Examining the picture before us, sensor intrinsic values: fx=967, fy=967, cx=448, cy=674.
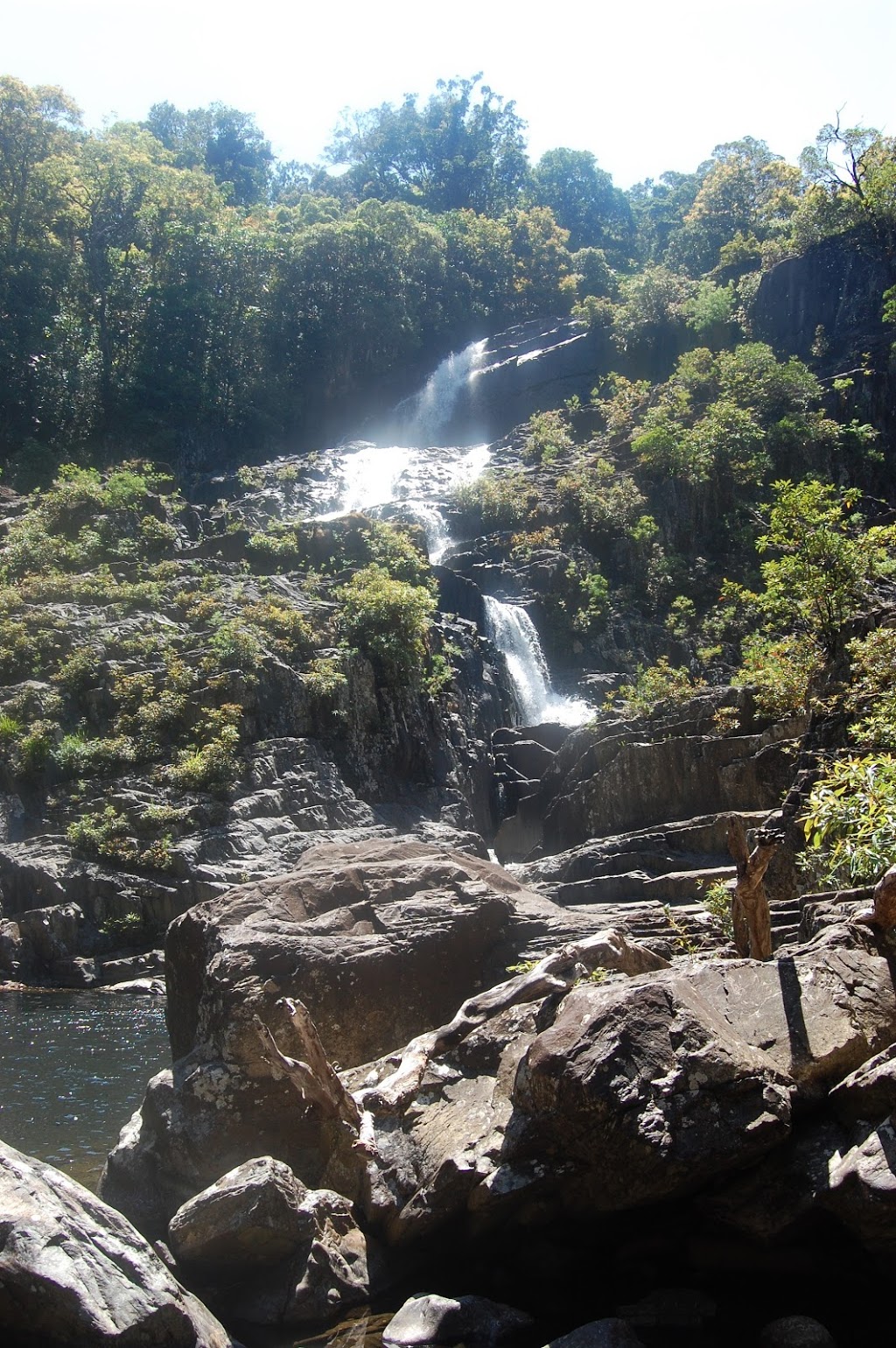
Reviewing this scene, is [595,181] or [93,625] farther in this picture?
[595,181]

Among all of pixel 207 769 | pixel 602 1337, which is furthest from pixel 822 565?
pixel 602 1337

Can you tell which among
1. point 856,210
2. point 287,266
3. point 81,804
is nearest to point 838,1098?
point 81,804

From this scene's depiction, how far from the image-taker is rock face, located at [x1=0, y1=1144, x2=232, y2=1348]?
668 centimetres

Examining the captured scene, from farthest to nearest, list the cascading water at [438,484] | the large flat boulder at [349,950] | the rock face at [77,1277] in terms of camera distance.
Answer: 1. the cascading water at [438,484]
2. the large flat boulder at [349,950]
3. the rock face at [77,1277]

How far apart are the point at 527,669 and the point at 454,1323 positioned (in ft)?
96.8

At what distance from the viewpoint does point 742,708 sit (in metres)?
23.3

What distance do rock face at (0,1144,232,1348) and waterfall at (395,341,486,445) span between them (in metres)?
49.0

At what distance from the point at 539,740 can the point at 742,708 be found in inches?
365

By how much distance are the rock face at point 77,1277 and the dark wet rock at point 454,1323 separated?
55.2 inches

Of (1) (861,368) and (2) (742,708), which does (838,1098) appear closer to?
(2) (742,708)

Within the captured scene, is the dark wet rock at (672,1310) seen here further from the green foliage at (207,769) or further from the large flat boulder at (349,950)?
the green foliage at (207,769)

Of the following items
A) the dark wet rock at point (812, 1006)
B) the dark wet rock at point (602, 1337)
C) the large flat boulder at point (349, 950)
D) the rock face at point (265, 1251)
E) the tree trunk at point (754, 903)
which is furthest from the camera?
the large flat boulder at point (349, 950)

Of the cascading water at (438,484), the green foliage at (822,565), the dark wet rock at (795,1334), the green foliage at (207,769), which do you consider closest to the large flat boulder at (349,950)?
the dark wet rock at (795,1334)

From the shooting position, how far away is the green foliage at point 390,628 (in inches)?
1227
